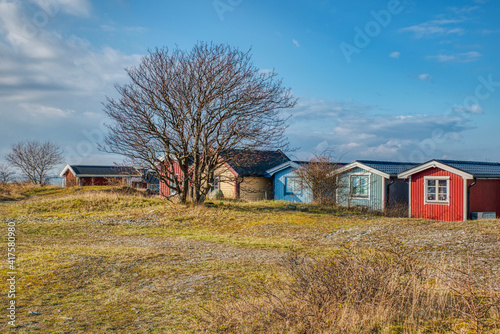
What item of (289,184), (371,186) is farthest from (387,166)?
(289,184)

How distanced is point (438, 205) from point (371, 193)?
12.9 feet

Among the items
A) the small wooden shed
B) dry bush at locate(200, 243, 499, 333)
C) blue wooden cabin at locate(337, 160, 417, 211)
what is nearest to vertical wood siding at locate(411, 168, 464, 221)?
blue wooden cabin at locate(337, 160, 417, 211)

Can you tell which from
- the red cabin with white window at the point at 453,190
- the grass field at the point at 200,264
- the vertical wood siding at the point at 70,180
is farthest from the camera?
the vertical wood siding at the point at 70,180

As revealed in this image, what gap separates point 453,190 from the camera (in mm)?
19594

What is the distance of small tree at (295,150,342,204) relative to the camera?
24.0 metres

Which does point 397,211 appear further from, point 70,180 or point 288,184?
point 70,180

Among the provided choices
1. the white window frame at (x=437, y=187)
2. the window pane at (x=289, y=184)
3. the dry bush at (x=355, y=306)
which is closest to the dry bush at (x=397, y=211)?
the white window frame at (x=437, y=187)

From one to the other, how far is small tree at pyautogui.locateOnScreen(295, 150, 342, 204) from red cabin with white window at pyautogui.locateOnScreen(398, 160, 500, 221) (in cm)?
406

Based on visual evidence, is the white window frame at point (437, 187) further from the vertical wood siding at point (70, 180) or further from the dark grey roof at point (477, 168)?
the vertical wood siding at point (70, 180)

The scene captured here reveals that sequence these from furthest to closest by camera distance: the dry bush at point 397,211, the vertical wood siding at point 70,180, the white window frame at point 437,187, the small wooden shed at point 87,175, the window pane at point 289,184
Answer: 1. the small wooden shed at point 87,175
2. the vertical wood siding at point 70,180
3. the window pane at point 289,184
4. the dry bush at point 397,211
5. the white window frame at point 437,187

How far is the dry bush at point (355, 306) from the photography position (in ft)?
14.1

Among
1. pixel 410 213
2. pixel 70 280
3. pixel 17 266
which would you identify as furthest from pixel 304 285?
pixel 410 213

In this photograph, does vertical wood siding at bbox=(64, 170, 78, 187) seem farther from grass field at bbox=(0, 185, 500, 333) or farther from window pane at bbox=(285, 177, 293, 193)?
grass field at bbox=(0, 185, 500, 333)

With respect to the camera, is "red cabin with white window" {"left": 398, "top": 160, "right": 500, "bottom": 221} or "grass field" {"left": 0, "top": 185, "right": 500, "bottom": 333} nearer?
"grass field" {"left": 0, "top": 185, "right": 500, "bottom": 333}
